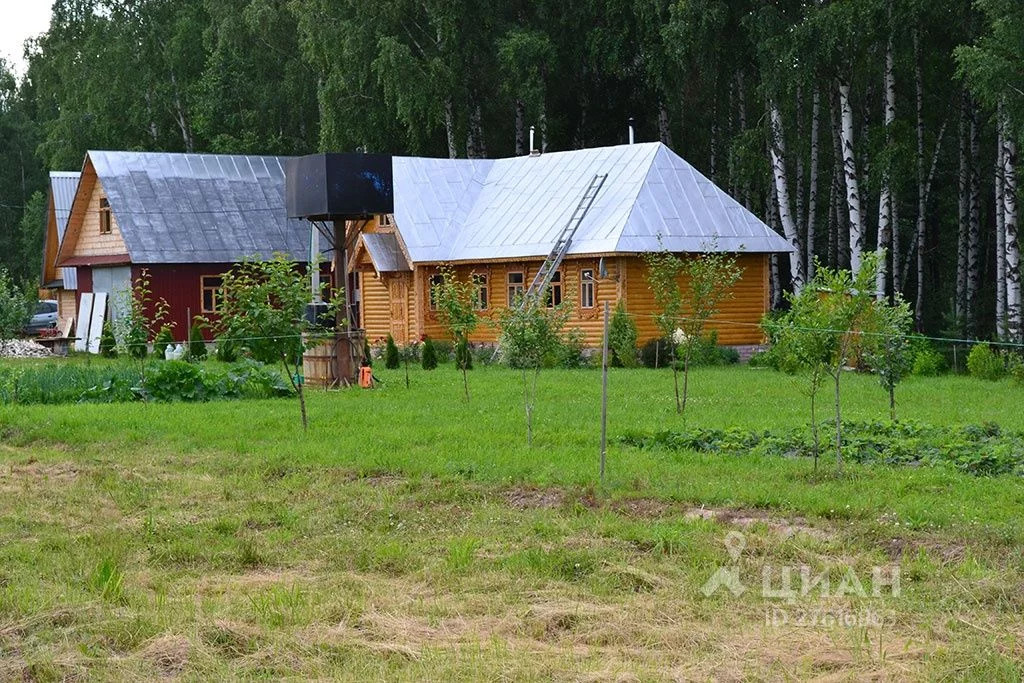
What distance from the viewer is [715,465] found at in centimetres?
1382

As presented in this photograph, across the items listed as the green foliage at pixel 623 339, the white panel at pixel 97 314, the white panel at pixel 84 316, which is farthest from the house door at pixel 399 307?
the white panel at pixel 84 316

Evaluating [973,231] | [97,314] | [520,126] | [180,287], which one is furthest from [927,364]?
[97,314]

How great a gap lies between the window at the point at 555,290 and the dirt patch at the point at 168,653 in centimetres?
2298

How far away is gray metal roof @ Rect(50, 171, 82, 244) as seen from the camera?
148 ft

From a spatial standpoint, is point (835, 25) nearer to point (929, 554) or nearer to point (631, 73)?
point (631, 73)

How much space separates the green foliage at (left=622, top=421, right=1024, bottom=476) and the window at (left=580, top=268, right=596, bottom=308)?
15.3 metres

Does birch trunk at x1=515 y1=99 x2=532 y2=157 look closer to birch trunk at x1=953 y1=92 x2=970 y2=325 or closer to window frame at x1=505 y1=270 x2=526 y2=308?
window frame at x1=505 y1=270 x2=526 y2=308

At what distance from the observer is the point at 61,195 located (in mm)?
45250

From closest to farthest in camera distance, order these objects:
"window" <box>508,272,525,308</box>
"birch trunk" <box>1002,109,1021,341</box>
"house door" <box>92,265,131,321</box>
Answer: "birch trunk" <box>1002,109,1021,341</box>
"window" <box>508,272,525,308</box>
"house door" <box>92,265,131,321</box>

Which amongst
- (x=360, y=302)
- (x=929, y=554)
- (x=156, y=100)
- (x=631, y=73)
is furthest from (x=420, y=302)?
(x=929, y=554)

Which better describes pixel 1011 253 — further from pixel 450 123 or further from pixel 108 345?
pixel 108 345

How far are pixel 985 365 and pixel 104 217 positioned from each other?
2525 centimetres

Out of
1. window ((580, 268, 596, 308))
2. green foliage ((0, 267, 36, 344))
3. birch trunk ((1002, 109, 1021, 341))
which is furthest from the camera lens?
green foliage ((0, 267, 36, 344))

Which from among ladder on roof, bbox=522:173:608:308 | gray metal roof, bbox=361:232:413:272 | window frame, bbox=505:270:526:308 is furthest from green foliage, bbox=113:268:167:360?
window frame, bbox=505:270:526:308
